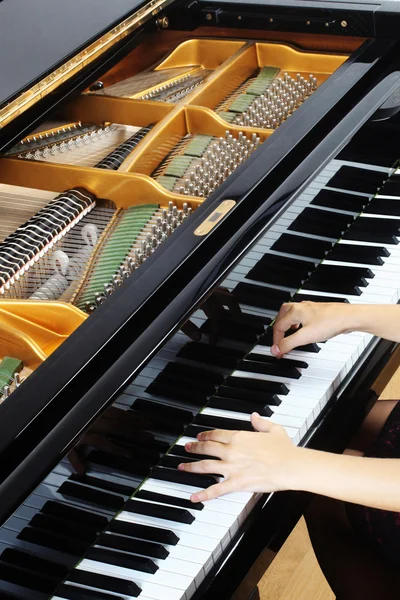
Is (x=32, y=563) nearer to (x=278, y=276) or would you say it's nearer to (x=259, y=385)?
(x=259, y=385)

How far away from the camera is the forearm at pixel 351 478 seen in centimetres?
190

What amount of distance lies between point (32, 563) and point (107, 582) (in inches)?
6.3

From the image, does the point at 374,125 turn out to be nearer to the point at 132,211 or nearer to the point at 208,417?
the point at 132,211

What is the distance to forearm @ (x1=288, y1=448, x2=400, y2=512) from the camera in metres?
1.90

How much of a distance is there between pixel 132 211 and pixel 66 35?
665 millimetres

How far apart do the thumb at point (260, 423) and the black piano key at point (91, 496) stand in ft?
1.16

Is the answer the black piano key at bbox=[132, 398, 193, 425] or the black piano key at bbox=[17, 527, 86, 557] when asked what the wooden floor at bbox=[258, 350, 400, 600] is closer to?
the black piano key at bbox=[132, 398, 193, 425]

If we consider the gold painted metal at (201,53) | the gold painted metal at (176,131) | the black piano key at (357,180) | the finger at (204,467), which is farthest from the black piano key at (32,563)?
the gold painted metal at (201,53)

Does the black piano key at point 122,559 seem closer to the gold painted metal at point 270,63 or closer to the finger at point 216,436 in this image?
the finger at point 216,436

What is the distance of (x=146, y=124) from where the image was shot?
9.60 ft

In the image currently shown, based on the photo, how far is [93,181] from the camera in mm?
2516

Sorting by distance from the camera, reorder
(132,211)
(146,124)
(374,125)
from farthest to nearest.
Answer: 1. (146,124)
2. (374,125)
3. (132,211)

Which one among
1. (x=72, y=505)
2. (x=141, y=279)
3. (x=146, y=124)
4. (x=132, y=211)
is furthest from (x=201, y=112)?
(x=72, y=505)

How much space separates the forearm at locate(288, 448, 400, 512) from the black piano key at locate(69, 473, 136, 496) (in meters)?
0.37
